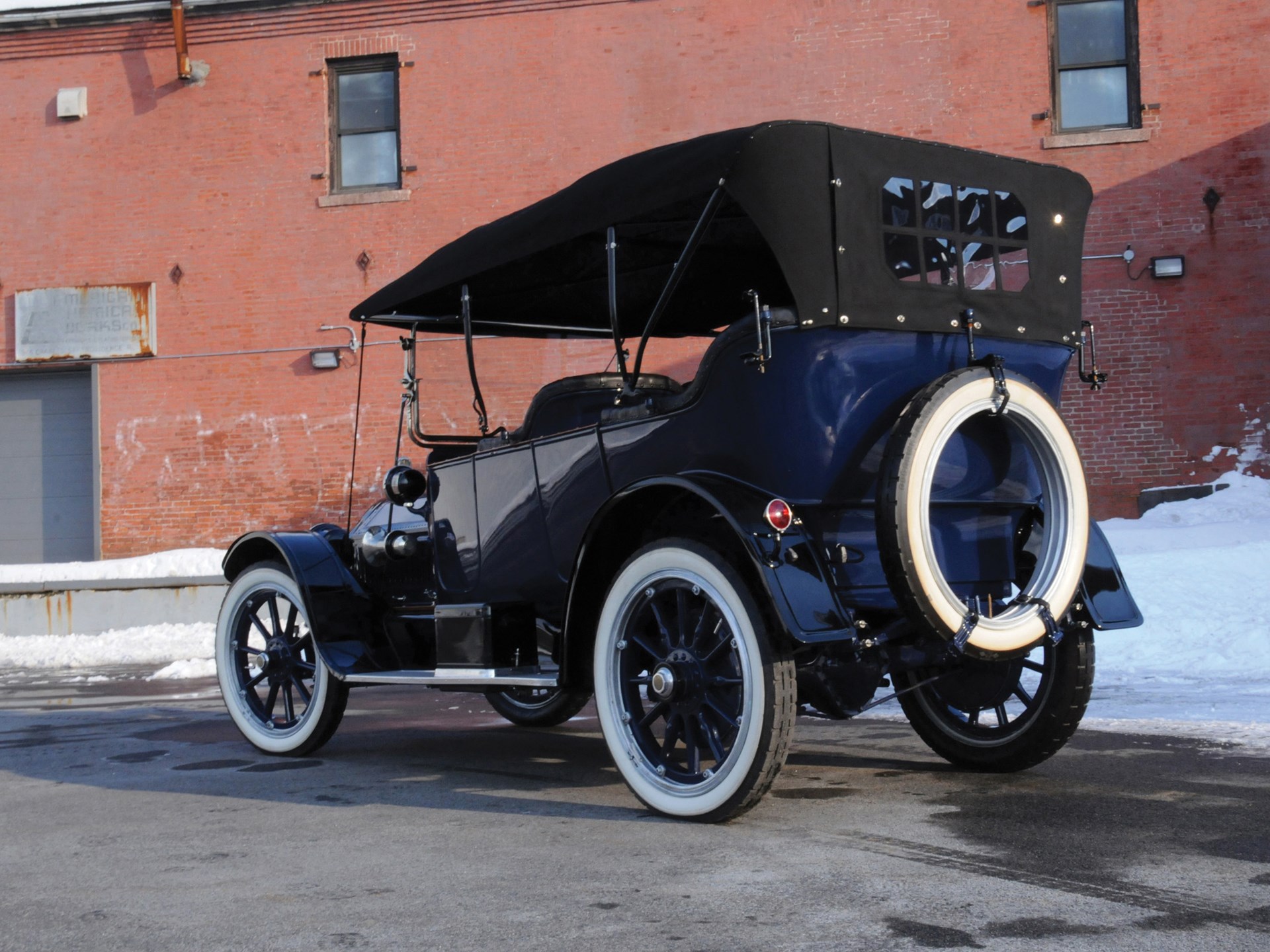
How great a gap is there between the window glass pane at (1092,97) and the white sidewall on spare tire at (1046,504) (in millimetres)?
12095

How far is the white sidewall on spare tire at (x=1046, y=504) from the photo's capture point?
4094 mm

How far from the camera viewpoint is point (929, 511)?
14.5 feet

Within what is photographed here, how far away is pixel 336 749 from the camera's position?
6383 millimetres

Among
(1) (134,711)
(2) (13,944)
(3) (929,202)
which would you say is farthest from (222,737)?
(3) (929,202)

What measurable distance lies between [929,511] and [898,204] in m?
1.03

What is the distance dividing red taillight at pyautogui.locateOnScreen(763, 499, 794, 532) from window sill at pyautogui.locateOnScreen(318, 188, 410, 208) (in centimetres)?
1328

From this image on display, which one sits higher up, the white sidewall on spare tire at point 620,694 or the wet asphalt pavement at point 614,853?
the white sidewall on spare tire at point 620,694

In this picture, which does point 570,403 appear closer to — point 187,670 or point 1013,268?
point 1013,268

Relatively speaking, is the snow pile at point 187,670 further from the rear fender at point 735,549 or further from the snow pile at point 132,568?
the rear fender at point 735,549

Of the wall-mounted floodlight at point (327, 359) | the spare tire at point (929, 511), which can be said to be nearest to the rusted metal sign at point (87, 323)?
the wall-mounted floodlight at point (327, 359)

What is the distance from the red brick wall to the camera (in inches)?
590

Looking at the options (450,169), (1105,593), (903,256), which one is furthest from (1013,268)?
(450,169)

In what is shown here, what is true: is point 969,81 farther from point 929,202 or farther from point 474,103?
point 929,202

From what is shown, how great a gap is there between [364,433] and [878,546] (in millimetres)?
12709
